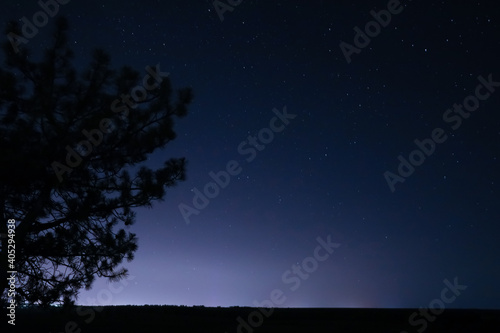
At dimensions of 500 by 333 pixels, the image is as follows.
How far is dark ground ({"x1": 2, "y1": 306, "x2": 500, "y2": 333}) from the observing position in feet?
41.4

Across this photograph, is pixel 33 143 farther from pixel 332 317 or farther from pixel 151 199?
pixel 332 317

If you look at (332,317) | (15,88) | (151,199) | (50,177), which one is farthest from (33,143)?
(332,317)

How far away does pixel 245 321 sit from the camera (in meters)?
A: 17.0

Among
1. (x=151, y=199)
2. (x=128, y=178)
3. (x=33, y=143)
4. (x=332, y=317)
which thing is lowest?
(x=332, y=317)

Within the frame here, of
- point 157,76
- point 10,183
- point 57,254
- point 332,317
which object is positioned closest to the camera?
point 10,183

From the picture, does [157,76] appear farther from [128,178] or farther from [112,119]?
[128,178]

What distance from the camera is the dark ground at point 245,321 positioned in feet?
41.4

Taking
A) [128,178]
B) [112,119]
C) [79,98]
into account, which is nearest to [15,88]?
[79,98]

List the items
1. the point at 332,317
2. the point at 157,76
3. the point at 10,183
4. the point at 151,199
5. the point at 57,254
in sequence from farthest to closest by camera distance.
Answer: the point at 332,317
the point at 157,76
the point at 151,199
the point at 57,254
the point at 10,183

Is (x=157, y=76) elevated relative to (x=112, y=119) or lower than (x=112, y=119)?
elevated

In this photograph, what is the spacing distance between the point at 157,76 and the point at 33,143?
344 centimetres

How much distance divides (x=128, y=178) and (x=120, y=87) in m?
2.28

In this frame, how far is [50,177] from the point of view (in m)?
9.11

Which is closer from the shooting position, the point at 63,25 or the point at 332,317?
the point at 63,25
